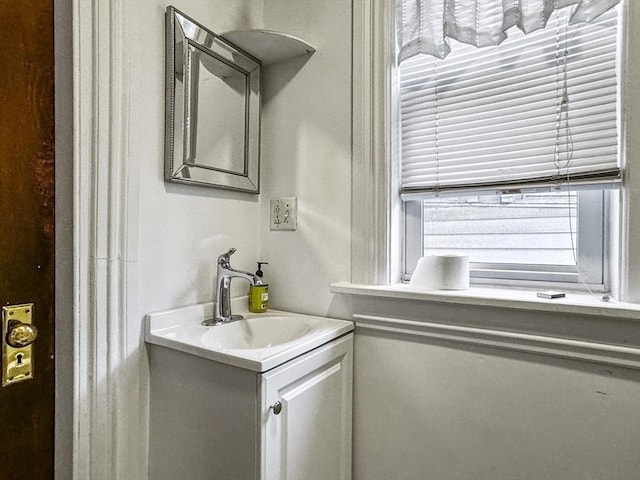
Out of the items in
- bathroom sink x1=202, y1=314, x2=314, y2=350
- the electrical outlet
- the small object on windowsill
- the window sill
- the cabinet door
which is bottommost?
the cabinet door

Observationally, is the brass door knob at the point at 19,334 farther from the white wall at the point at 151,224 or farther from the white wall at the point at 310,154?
the white wall at the point at 310,154

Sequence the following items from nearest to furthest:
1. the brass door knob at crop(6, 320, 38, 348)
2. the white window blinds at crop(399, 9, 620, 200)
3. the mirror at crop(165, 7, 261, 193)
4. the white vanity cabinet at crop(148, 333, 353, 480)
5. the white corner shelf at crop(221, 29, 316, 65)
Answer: the brass door knob at crop(6, 320, 38, 348), the white vanity cabinet at crop(148, 333, 353, 480), the white window blinds at crop(399, 9, 620, 200), the mirror at crop(165, 7, 261, 193), the white corner shelf at crop(221, 29, 316, 65)

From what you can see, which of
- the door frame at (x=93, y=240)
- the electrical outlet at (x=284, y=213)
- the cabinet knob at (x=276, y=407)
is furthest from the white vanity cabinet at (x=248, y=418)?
the electrical outlet at (x=284, y=213)

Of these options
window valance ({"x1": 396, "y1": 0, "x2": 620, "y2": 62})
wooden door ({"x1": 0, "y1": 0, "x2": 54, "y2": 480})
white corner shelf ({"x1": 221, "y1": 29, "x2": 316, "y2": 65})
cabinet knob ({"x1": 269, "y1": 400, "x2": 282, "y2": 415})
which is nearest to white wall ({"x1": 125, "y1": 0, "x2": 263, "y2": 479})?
white corner shelf ({"x1": 221, "y1": 29, "x2": 316, "y2": 65})

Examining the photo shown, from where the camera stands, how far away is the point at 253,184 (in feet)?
4.71

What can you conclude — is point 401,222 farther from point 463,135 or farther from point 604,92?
point 604,92

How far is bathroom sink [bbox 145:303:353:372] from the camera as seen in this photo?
35.6 inches

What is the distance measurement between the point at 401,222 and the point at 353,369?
0.53 metres

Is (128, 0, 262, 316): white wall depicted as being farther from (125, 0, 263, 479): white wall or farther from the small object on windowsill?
→ the small object on windowsill

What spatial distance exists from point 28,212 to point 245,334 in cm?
70

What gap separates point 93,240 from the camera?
0.98 m

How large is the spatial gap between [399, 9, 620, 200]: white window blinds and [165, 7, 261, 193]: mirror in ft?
1.87

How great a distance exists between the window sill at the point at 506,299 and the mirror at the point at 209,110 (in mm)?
570

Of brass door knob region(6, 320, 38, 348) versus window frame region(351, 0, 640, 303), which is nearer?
brass door knob region(6, 320, 38, 348)
